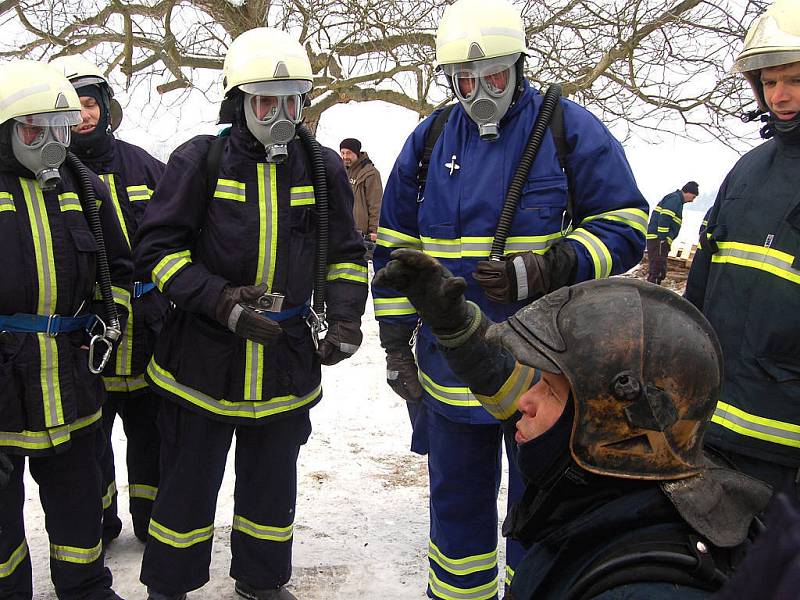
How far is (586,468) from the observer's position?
1.50 m

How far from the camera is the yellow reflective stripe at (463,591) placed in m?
2.89

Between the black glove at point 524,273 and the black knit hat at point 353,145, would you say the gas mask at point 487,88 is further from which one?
the black knit hat at point 353,145

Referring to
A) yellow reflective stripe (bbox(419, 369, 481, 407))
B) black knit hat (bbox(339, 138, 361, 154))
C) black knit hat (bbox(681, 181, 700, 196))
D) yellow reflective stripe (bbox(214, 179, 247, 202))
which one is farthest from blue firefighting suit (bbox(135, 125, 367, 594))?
black knit hat (bbox(681, 181, 700, 196))

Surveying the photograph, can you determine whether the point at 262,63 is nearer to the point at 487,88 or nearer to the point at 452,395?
the point at 487,88

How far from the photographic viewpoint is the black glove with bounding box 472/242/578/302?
8.73 ft

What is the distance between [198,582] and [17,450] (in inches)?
34.3

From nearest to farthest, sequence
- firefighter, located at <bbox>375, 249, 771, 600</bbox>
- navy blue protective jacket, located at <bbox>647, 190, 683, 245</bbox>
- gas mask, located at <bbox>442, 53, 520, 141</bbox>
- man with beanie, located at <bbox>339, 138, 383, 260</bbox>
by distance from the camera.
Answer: firefighter, located at <bbox>375, 249, 771, 600</bbox> → gas mask, located at <bbox>442, 53, 520, 141</bbox> → man with beanie, located at <bbox>339, 138, 383, 260</bbox> → navy blue protective jacket, located at <bbox>647, 190, 683, 245</bbox>

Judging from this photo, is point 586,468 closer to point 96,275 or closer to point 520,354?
point 520,354

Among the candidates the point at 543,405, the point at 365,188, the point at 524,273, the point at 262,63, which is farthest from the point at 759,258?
the point at 365,188

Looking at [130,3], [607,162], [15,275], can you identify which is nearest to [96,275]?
[15,275]

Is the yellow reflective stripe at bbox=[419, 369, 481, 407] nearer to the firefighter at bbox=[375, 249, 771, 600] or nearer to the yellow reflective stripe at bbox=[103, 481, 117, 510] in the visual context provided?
the firefighter at bbox=[375, 249, 771, 600]

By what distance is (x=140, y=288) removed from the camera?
3.72 meters

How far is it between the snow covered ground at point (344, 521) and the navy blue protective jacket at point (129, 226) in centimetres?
90

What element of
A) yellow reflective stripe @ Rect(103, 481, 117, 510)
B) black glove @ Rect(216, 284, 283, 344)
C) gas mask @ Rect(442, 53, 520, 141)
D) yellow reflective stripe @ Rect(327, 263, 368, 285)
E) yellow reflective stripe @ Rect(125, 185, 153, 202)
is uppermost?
gas mask @ Rect(442, 53, 520, 141)
